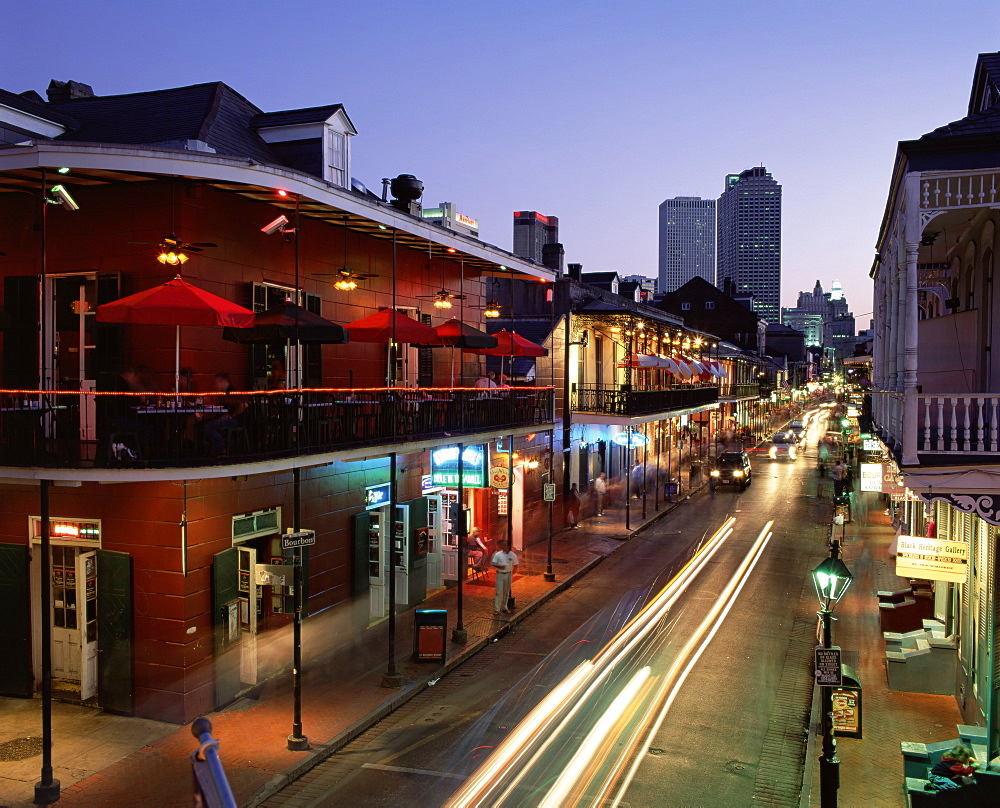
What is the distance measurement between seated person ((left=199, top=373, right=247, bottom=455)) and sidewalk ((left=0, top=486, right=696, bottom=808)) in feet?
13.1

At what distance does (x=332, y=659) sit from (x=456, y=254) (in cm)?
959

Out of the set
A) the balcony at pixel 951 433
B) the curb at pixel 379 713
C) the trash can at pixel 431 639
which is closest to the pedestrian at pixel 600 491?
the curb at pixel 379 713

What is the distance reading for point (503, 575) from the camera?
17828mm

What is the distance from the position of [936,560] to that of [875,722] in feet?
8.30

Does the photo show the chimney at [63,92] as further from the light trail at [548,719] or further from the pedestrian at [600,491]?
the pedestrian at [600,491]

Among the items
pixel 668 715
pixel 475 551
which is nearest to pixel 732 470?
pixel 475 551

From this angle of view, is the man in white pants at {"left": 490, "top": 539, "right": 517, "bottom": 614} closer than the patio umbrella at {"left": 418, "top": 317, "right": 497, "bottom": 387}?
No

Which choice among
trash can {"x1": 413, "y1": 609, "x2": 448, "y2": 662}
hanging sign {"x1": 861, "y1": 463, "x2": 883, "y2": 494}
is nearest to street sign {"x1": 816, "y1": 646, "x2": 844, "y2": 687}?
trash can {"x1": 413, "y1": 609, "x2": 448, "y2": 662}

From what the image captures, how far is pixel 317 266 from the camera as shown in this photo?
15492 millimetres

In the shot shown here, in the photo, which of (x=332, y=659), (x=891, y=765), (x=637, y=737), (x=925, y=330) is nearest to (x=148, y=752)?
(x=332, y=659)

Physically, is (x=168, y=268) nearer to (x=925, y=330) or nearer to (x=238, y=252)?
(x=238, y=252)

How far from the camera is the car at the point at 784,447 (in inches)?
2419

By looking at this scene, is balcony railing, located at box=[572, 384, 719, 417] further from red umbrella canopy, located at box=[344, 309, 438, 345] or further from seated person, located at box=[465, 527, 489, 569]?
red umbrella canopy, located at box=[344, 309, 438, 345]

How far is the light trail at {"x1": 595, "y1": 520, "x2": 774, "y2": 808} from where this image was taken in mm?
10430
